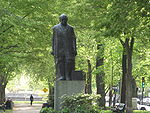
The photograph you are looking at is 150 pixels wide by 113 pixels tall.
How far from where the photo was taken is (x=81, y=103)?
11.7m

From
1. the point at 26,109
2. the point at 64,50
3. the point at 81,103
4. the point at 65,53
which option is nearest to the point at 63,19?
the point at 64,50

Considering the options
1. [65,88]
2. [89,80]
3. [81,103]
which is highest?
[89,80]

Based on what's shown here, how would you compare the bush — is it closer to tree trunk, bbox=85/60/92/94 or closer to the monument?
the monument

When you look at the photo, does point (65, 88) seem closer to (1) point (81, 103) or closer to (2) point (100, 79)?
(1) point (81, 103)

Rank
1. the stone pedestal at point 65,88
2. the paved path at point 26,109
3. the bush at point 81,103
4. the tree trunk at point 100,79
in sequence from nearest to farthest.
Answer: the bush at point 81,103 → the stone pedestal at point 65,88 → the tree trunk at point 100,79 → the paved path at point 26,109

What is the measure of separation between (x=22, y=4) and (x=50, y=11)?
6.78 feet

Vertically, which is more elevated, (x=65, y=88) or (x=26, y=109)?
(x=65, y=88)

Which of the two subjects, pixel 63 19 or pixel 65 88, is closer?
pixel 65 88

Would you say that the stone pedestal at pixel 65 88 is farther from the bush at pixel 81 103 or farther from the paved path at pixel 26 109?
the paved path at pixel 26 109

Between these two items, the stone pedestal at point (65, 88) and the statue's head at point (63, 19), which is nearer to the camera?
the stone pedestal at point (65, 88)

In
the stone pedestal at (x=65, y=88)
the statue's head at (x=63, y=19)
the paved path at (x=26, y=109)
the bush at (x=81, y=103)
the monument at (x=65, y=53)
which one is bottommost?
the paved path at (x=26, y=109)

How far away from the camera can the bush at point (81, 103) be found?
11.4m

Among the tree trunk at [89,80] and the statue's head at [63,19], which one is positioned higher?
the statue's head at [63,19]

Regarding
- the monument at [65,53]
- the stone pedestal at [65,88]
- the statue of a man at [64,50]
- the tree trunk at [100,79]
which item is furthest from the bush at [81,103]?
the tree trunk at [100,79]
